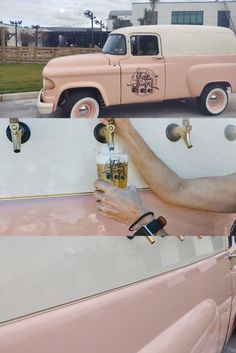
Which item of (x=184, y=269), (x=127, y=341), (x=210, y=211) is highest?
(x=210, y=211)

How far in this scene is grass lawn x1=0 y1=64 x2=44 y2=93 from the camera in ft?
2.94

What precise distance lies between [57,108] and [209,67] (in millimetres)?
336

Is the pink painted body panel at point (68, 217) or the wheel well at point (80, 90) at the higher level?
the wheel well at point (80, 90)

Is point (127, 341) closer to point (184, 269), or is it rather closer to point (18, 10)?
point (184, 269)

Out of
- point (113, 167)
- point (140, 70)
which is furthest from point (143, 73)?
point (113, 167)

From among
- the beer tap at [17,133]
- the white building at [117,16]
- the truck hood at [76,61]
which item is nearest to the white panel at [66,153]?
the beer tap at [17,133]

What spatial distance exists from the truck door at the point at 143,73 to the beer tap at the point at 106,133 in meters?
0.08

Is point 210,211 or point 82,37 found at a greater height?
point 82,37

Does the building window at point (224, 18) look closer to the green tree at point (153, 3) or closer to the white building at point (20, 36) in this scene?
the green tree at point (153, 3)

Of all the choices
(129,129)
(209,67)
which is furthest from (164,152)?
(209,67)

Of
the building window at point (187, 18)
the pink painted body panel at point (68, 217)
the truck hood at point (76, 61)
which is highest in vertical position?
the building window at point (187, 18)

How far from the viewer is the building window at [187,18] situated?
880 millimetres

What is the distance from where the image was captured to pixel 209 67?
0.90m

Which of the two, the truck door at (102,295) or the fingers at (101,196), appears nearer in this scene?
the truck door at (102,295)
